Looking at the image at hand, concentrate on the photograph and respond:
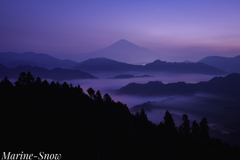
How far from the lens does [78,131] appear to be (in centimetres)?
2009

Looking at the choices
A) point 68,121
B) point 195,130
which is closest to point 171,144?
point 195,130

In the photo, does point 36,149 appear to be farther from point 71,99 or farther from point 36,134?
point 71,99

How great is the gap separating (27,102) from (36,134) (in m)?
9.19

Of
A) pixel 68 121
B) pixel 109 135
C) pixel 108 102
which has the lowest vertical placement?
pixel 109 135

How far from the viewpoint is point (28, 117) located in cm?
2102

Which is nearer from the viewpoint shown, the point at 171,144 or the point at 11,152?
the point at 11,152

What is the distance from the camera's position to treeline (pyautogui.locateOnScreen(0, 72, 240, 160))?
1188cm

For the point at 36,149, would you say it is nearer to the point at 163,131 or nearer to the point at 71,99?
the point at 71,99

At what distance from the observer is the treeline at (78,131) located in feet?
39.0

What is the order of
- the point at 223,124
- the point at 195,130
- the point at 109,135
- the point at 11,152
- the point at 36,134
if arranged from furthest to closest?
the point at 223,124, the point at 195,130, the point at 109,135, the point at 36,134, the point at 11,152

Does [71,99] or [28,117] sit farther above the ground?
[71,99]

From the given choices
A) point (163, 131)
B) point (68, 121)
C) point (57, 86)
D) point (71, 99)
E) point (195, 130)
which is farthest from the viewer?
point (57, 86)

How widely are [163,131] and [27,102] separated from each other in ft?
88.1

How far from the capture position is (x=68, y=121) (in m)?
21.9
